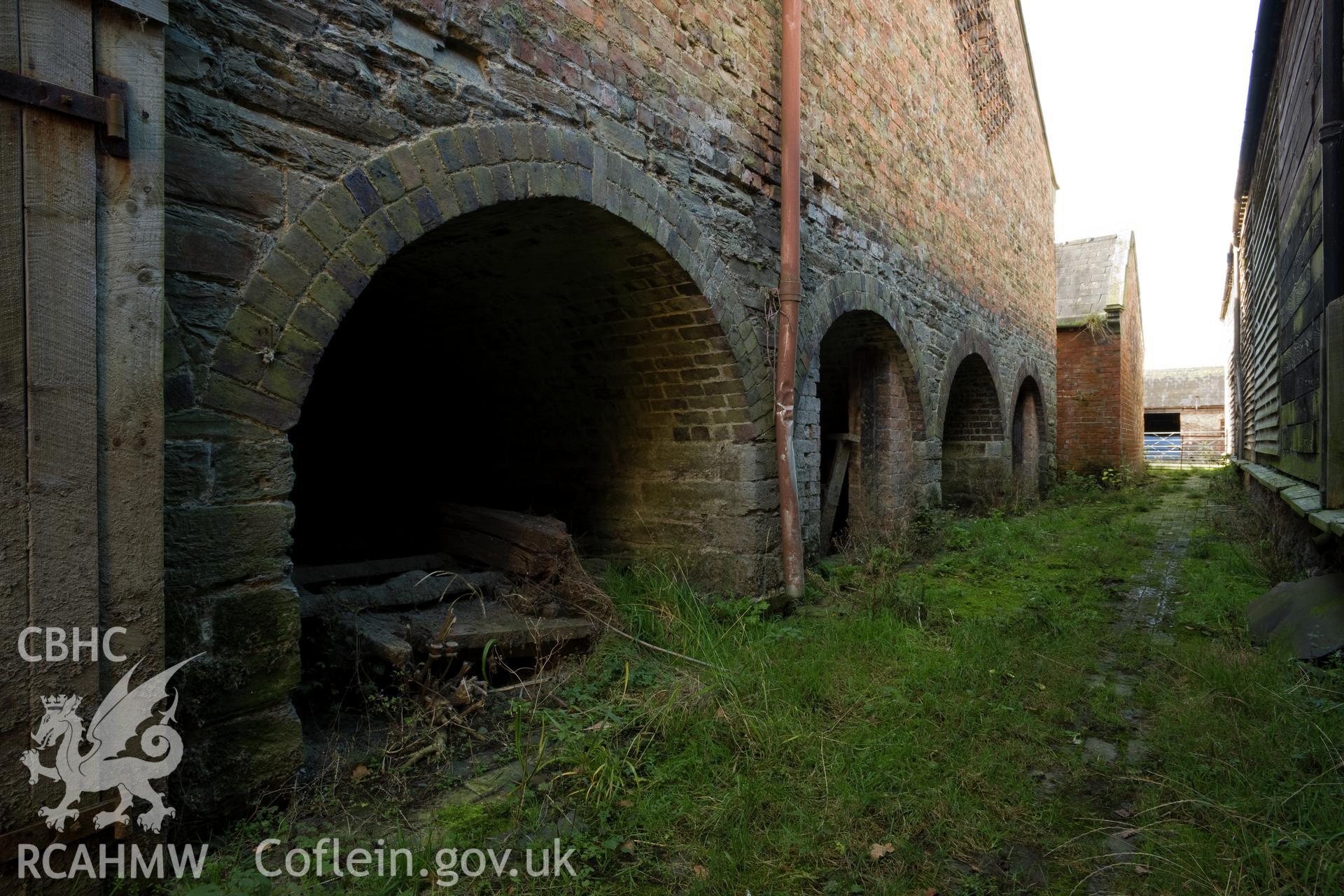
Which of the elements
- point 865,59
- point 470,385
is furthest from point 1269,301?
point 470,385

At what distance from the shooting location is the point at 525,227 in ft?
14.0

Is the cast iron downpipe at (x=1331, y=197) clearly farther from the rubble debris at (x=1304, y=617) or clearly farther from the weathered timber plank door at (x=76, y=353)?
the weathered timber plank door at (x=76, y=353)

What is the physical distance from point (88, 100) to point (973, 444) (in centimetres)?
1133

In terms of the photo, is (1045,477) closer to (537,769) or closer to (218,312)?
(537,769)

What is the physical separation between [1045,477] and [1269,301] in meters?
6.21

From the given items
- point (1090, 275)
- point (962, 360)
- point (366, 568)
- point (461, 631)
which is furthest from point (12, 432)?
point (1090, 275)

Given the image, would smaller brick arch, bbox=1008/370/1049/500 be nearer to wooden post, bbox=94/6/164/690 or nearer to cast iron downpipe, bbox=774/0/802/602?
cast iron downpipe, bbox=774/0/802/602

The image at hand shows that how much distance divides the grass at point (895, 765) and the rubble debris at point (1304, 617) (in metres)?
0.18

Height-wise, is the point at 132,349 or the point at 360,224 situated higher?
the point at 360,224

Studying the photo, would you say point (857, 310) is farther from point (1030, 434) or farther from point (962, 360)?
point (1030, 434)

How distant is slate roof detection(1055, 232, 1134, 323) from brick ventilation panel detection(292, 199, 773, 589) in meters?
13.7

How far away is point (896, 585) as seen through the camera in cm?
563

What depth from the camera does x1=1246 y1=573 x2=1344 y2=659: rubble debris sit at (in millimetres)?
3842

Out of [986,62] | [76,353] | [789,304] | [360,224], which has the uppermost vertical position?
[986,62]
